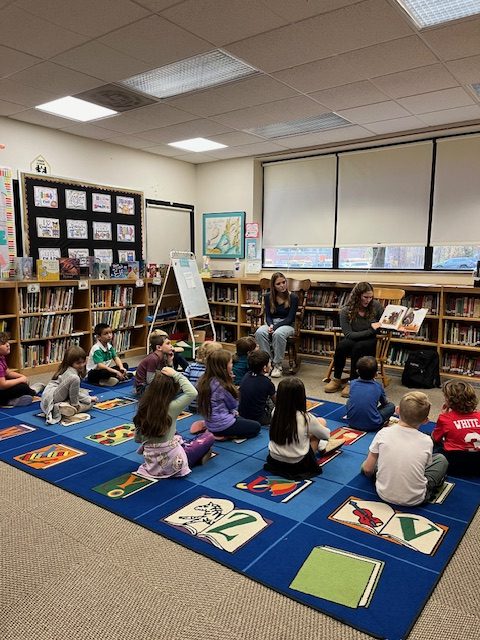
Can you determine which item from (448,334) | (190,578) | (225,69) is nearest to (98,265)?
(225,69)

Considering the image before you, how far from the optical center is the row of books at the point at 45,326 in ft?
18.9

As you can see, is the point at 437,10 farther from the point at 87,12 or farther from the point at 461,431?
the point at 461,431

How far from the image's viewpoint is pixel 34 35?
3.55 meters

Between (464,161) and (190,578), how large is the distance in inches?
227

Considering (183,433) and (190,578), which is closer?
(190,578)

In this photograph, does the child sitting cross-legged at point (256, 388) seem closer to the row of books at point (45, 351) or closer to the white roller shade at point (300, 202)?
the row of books at point (45, 351)

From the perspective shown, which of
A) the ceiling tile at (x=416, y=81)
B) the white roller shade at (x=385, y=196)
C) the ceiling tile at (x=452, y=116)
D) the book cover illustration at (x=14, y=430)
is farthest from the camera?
the white roller shade at (x=385, y=196)

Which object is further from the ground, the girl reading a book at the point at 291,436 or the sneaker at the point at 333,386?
the girl reading a book at the point at 291,436

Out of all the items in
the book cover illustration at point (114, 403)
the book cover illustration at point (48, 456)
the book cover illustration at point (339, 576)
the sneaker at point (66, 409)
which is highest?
the sneaker at point (66, 409)

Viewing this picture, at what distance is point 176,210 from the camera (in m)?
7.95

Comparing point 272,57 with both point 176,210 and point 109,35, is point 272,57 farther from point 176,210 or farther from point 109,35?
point 176,210

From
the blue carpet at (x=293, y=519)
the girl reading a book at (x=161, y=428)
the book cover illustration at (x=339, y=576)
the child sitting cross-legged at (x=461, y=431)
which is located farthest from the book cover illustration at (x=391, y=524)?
the girl reading a book at (x=161, y=428)

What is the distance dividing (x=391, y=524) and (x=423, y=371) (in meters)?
3.36

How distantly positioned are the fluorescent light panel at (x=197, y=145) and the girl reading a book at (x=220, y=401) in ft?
13.4
